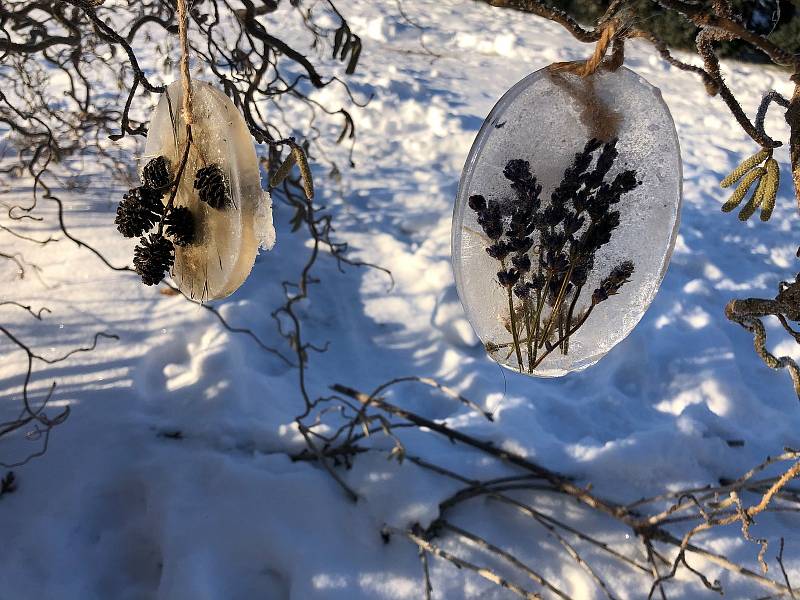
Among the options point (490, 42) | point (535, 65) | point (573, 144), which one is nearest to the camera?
point (573, 144)

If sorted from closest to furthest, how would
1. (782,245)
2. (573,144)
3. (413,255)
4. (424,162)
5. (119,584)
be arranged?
(573,144), (119,584), (413,255), (782,245), (424,162)

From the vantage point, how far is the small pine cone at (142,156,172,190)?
3.26 feet

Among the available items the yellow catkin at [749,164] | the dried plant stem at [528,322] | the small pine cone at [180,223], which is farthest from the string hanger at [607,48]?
the small pine cone at [180,223]

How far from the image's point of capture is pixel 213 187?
0.93 metres

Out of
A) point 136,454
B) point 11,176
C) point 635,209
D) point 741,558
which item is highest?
point 635,209

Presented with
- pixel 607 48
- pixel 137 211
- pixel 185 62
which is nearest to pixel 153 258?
pixel 137 211

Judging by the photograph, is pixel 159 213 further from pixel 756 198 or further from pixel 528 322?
pixel 756 198

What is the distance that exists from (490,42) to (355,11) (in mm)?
1072

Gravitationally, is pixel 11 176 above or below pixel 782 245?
below

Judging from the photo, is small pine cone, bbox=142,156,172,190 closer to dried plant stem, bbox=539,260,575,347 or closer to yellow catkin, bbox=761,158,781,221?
dried plant stem, bbox=539,260,575,347

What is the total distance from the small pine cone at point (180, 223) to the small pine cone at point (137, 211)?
0.03 m

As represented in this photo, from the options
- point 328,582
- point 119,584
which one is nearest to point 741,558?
point 328,582

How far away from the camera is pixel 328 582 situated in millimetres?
1452

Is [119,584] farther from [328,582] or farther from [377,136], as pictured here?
[377,136]
